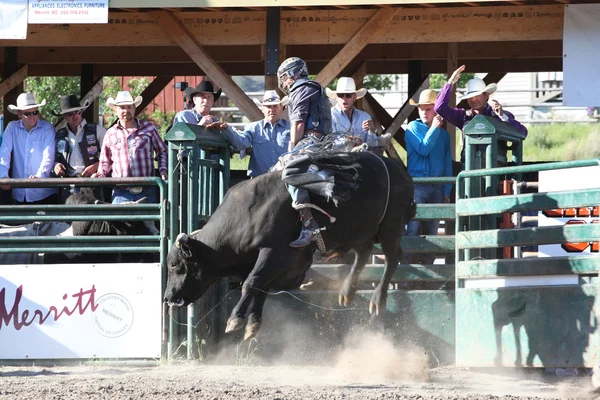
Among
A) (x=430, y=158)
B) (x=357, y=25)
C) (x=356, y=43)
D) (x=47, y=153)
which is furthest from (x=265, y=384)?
(x=357, y=25)

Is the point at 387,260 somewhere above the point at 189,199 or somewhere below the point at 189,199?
below

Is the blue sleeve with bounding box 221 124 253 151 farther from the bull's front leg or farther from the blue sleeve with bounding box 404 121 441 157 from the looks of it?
the bull's front leg

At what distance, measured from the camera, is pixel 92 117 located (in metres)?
14.4

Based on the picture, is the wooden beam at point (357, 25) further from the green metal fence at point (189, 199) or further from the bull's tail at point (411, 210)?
the bull's tail at point (411, 210)

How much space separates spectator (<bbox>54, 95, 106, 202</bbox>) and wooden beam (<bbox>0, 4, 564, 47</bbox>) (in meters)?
1.48

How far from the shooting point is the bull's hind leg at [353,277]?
841 centimetres

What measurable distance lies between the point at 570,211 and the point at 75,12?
5.38m

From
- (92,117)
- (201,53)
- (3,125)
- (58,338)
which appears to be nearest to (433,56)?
(201,53)

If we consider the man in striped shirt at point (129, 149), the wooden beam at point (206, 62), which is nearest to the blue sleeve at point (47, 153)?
the man in striped shirt at point (129, 149)

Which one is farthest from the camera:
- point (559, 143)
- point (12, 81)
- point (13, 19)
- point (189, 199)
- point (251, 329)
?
point (559, 143)

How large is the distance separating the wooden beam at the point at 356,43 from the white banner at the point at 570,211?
2.39m

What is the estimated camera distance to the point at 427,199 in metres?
9.64

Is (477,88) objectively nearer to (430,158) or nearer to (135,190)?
(430,158)

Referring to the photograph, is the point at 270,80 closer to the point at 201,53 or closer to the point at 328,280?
the point at 201,53
